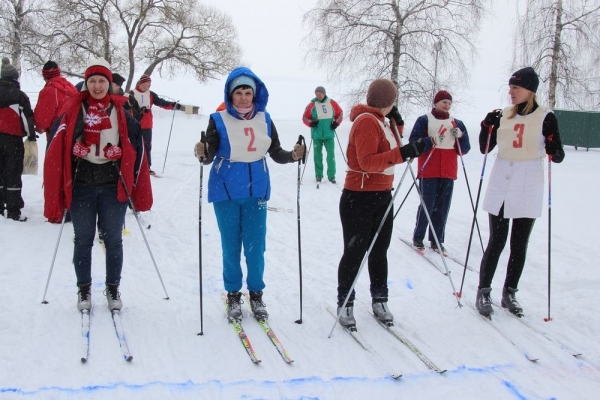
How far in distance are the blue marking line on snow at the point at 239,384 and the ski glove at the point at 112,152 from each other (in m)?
1.64

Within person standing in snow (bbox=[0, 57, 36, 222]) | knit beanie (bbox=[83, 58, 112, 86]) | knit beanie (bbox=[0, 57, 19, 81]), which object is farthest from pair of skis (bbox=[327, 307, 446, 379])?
knit beanie (bbox=[0, 57, 19, 81])

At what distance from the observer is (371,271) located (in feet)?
13.7

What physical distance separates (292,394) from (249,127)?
6.45 ft

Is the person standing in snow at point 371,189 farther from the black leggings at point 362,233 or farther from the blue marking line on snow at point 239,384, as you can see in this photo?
the blue marking line on snow at point 239,384

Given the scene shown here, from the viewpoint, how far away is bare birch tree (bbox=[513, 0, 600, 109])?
19891mm

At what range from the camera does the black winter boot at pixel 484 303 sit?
4.27m

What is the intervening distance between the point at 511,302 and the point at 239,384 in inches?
101

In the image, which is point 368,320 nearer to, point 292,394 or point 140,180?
point 292,394

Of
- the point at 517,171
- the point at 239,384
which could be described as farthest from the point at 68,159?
the point at 517,171

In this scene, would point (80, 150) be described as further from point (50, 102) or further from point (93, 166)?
point (50, 102)

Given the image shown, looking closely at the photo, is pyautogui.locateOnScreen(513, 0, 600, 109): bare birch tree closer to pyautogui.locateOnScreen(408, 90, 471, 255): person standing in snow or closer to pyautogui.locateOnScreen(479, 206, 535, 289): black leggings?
pyautogui.locateOnScreen(408, 90, 471, 255): person standing in snow

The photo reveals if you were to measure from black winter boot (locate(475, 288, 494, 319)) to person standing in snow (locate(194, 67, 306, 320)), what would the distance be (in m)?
1.85

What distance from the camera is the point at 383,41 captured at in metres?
21.2

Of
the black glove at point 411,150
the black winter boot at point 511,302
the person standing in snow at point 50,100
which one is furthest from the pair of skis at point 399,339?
the person standing in snow at point 50,100
